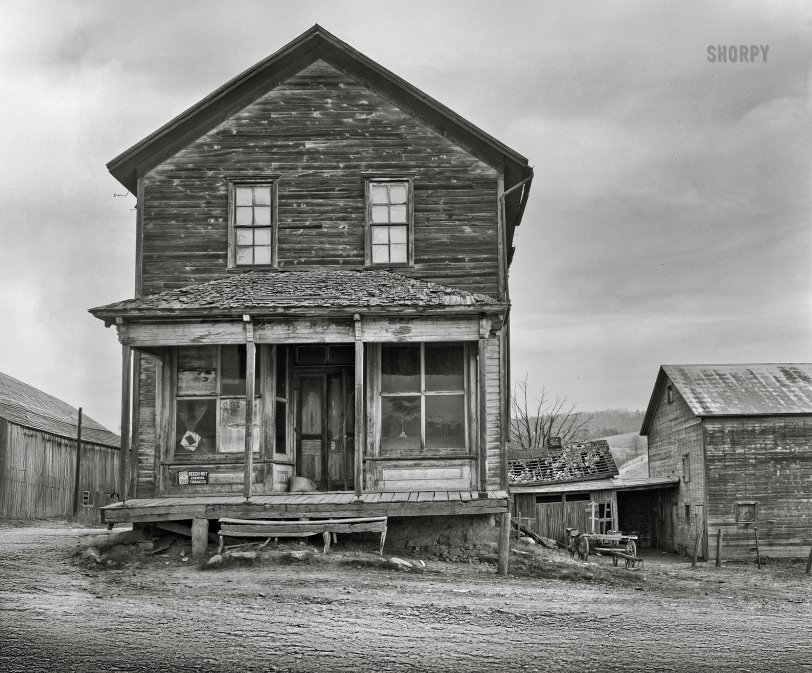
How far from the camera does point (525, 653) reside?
902 centimetres

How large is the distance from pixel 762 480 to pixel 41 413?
1027 inches

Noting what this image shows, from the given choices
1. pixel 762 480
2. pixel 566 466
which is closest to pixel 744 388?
pixel 762 480

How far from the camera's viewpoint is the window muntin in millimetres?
15555

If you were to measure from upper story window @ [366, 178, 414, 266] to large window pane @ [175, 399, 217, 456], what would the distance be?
3947mm

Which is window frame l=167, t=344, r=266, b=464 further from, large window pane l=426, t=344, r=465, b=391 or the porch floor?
large window pane l=426, t=344, r=465, b=391

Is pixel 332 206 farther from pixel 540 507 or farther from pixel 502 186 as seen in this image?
pixel 540 507

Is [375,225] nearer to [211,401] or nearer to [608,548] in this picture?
[211,401]

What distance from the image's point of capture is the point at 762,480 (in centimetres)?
2862

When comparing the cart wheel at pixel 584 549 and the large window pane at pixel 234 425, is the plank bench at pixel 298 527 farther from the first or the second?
the cart wheel at pixel 584 549

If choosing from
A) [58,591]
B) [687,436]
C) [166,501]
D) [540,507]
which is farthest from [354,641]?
[687,436]

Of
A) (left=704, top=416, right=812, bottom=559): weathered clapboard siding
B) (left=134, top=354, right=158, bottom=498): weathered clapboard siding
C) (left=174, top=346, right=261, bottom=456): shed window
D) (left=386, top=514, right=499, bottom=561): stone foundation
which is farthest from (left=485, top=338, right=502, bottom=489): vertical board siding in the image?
(left=704, top=416, right=812, bottom=559): weathered clapboard siding

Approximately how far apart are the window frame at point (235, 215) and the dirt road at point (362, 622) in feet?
18.3

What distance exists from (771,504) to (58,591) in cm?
2329

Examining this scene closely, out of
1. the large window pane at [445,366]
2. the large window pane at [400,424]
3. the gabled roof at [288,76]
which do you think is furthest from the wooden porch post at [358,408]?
the gabled roof at [288,76]
